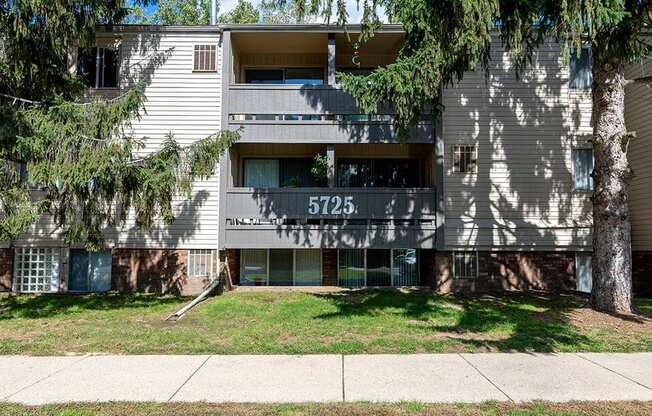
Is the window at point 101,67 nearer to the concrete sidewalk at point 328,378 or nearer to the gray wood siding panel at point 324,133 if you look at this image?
the gray wood siding panel at point 324,133

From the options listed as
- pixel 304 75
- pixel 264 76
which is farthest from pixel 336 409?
pixel 264 76

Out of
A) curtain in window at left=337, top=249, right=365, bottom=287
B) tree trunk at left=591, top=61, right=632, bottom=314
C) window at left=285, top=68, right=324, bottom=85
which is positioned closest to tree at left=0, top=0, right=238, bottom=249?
window at left=285, top=68, right=324, bottom=85

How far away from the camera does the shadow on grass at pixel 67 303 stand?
10.6 meters

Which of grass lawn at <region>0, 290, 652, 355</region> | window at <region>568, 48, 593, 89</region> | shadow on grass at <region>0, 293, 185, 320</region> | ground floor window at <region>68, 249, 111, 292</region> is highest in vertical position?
window at <region>568, 48, 593, 89</region>

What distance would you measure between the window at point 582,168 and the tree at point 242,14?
20471 millimetres

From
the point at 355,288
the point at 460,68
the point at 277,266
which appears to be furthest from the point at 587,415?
the point at 277,266

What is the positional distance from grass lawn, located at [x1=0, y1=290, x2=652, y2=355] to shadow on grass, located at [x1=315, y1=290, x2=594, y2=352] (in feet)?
0.07

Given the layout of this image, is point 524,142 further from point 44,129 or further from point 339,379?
point 44,129

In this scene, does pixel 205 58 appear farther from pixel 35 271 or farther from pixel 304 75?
pixel 35 271

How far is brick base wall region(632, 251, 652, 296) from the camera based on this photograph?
12688 millimetres

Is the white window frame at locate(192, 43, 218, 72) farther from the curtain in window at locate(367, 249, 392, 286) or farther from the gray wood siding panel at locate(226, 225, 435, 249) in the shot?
the curtain in window at locate(367, 249, 392, 286)

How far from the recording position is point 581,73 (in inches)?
539

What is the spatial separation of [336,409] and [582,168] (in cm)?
1186

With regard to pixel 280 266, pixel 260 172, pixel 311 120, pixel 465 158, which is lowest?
pixel 280 266
